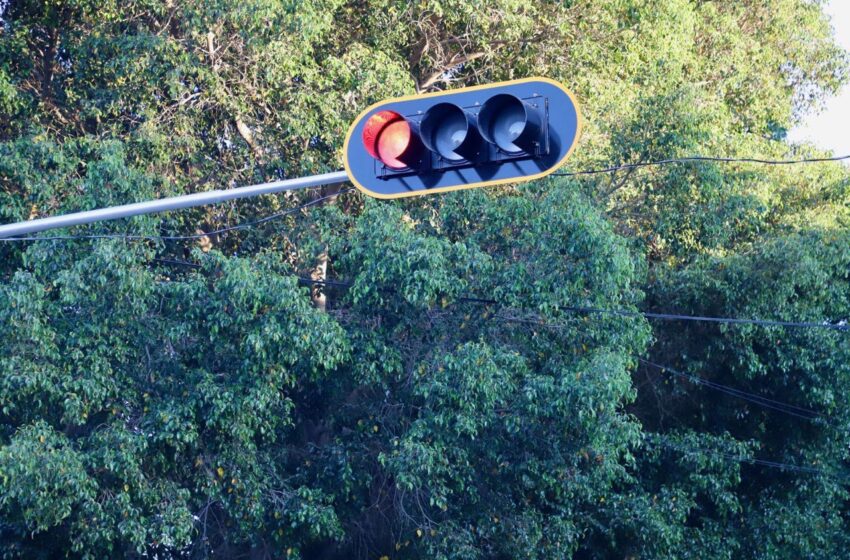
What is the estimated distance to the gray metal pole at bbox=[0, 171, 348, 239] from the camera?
5.07 m

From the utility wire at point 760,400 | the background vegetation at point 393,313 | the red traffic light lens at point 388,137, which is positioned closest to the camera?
the red traffic light lens at point 388,137

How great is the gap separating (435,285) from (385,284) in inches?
28.0

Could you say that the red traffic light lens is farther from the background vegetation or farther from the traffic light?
the background vegetation

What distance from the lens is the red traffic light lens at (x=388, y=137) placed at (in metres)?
4.93

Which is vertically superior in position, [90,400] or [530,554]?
[90,400]

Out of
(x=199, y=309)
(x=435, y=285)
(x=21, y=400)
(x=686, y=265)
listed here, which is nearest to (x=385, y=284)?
(x=435, y=285)

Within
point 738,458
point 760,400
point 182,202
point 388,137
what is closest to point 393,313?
point 738,458

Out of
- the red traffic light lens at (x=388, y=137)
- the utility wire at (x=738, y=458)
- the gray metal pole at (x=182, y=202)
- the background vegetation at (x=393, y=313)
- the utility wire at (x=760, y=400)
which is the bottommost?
the utility wire at (x=738, y=458)

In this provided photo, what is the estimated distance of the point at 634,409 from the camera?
54.4ft

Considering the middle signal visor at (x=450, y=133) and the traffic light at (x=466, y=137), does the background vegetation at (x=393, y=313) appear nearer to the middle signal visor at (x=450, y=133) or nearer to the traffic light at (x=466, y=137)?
the traffic light at (x=466, y=137)

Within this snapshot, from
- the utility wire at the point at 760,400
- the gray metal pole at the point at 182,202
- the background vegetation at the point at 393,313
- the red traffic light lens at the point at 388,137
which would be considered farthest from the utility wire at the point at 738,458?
the red traffic light lens at the point at 388,137

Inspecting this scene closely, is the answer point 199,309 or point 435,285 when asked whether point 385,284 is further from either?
point 199,309

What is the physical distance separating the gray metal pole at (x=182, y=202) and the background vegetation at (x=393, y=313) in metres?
5.41

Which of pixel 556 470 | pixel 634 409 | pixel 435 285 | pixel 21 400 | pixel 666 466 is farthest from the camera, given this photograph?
pixel 634 409
